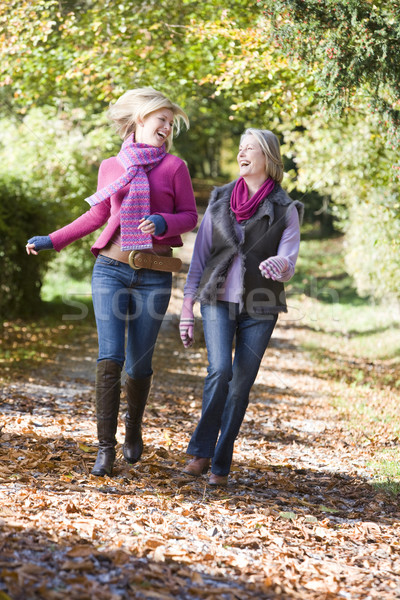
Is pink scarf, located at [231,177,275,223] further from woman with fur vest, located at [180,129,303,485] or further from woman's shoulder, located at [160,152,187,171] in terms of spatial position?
woman's shoulder, located at [160,152,187,171]

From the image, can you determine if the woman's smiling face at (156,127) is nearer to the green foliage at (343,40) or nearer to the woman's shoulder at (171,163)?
the woman's shoulder at (171,163)

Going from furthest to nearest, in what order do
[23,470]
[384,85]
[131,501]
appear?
[384,85] → [23,470] → [131,501]

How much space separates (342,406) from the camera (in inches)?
315

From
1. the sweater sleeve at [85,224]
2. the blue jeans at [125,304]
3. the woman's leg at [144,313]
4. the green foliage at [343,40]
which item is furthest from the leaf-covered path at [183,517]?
the green foliage at [343,40]

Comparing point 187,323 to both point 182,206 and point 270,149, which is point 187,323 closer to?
point 182,206

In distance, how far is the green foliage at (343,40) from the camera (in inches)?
225

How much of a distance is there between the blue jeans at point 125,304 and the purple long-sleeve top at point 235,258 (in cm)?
19

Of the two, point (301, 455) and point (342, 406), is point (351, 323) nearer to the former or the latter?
point (342, 406)

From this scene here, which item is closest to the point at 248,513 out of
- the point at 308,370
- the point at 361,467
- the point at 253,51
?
the point at 361,467

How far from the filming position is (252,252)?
4266mm

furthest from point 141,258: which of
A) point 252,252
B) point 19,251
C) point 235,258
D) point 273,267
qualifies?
point 19,251

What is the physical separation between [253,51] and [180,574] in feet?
22.5

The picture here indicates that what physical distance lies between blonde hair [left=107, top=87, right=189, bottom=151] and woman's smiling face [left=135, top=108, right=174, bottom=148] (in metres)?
0.03

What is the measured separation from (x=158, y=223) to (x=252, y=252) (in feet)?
2.00
